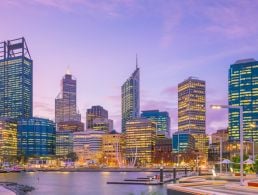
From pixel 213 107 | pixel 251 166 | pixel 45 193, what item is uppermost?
pixel 213 107

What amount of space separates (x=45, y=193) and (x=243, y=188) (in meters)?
79.2

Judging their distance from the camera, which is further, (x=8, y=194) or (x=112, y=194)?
(x=112, y=194)

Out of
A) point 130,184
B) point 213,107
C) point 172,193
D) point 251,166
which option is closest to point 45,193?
point 130,184

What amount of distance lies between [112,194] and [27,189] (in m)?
21.9

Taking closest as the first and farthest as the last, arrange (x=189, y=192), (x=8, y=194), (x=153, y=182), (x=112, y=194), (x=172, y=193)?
(x=189, y=192) → (x=172, y=193) → (x=8, y=194) → (x=112, y=194) → (x=153, y=182)

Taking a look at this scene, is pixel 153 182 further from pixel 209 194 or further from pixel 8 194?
pixel 209 194

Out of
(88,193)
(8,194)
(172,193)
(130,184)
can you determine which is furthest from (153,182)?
(172,193)

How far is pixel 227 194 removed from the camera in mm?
29078

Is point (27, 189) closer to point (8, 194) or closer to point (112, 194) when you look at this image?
point (112, 194)

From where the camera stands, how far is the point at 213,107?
33531mm

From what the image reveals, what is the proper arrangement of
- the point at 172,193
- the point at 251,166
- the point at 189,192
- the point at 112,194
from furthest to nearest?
1. the point at 112,194
2. the point at 251,166
3. the point at 172,193
4. the point at 189,192

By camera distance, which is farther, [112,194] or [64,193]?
[64,193]

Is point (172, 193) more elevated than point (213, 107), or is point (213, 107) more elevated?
point (213, 107)

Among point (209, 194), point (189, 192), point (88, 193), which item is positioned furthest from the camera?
point (88, 193)
